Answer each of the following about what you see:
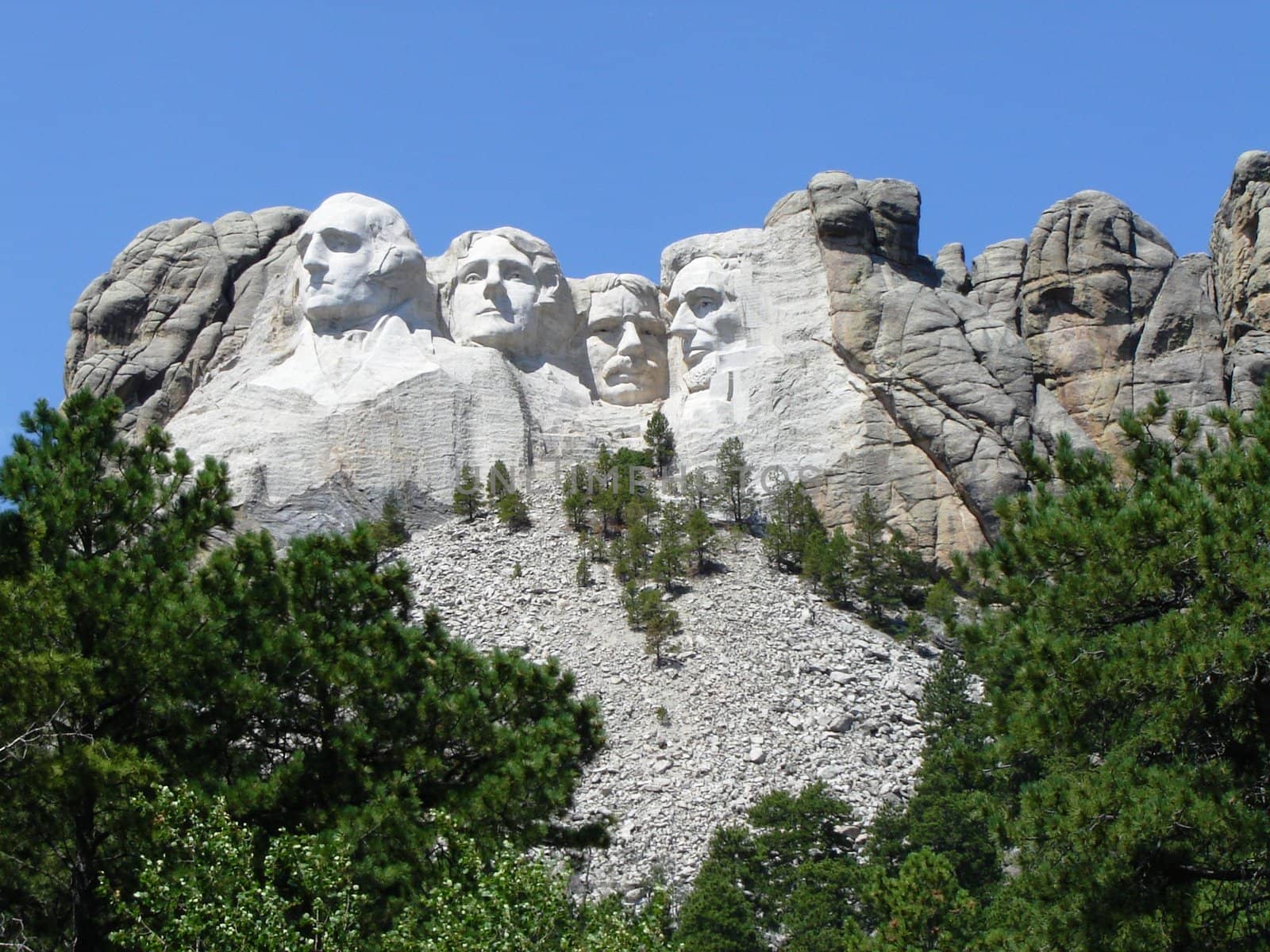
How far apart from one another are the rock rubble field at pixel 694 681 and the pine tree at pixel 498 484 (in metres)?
0.45

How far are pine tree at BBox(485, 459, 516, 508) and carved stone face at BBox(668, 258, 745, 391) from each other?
16.9 ft

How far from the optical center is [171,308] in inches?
1848

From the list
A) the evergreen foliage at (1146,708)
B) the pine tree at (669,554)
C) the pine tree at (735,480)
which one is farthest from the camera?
the pine tree at (735,480)

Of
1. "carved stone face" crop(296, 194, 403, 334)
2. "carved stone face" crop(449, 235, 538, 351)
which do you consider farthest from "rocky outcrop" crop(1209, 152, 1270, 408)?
"carved stone face" crop(296, 194, 403, 334)

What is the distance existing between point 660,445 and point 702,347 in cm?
276

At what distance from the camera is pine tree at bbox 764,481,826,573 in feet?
134

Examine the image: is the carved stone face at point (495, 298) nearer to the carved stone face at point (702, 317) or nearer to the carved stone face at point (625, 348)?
the carved stone face at point (625, 348)

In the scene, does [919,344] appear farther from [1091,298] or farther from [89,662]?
[89,662]

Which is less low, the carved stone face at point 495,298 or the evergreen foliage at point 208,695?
the carved stone face at point 495,298

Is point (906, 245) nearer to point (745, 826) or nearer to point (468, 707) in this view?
point (745, 826)

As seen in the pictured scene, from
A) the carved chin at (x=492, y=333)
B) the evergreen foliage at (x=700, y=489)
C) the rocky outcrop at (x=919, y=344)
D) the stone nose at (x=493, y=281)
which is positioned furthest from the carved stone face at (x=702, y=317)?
the stone nose at (x=493, y=281)

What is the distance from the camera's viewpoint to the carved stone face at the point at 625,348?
45.9 m

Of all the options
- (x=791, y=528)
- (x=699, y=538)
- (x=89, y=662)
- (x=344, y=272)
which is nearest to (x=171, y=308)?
(x=344, y=272)

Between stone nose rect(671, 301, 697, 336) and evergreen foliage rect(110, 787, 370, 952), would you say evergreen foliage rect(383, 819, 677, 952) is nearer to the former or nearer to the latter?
evergreen foliage rect(110, 787, 370, 952)
